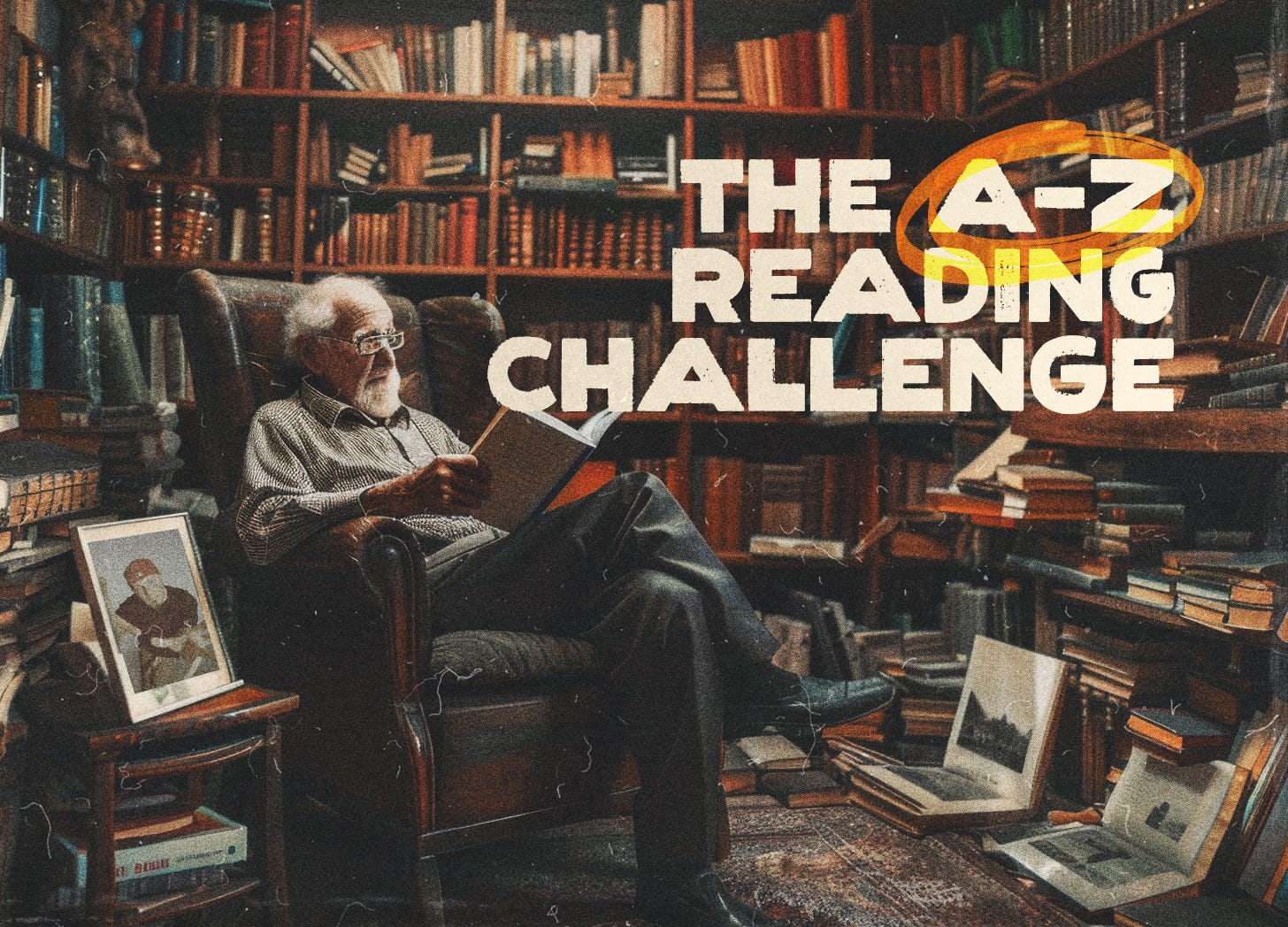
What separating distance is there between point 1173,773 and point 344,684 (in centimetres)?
154

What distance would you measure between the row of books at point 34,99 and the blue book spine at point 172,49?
0.42 m

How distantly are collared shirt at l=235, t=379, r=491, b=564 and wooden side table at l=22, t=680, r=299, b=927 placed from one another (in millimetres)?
279

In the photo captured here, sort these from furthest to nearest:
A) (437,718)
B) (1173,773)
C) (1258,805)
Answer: (1173,773) < (1258,805) < (437,718)

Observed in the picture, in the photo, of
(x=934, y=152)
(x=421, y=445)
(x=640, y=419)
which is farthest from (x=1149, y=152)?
(x=421, y=445)

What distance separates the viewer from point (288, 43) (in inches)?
114

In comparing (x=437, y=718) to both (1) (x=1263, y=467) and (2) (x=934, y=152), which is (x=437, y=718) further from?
(2) (x=934, y=152)

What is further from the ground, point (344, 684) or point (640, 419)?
point (640, 419)

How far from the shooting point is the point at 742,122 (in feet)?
10.2

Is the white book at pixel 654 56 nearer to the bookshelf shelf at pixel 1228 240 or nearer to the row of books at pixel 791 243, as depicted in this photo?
the row of books at pixel 791 243

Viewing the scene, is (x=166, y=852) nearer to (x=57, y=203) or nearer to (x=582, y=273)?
(x=57, y=203)

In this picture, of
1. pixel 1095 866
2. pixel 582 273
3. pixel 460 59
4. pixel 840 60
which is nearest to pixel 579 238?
pixel 582 273

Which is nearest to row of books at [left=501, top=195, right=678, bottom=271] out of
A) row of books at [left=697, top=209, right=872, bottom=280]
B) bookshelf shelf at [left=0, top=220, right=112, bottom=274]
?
row of books at [left=697, top=209, right=872, bottom=280]

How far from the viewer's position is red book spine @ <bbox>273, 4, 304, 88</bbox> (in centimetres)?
288

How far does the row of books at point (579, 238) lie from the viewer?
2.96 metres
